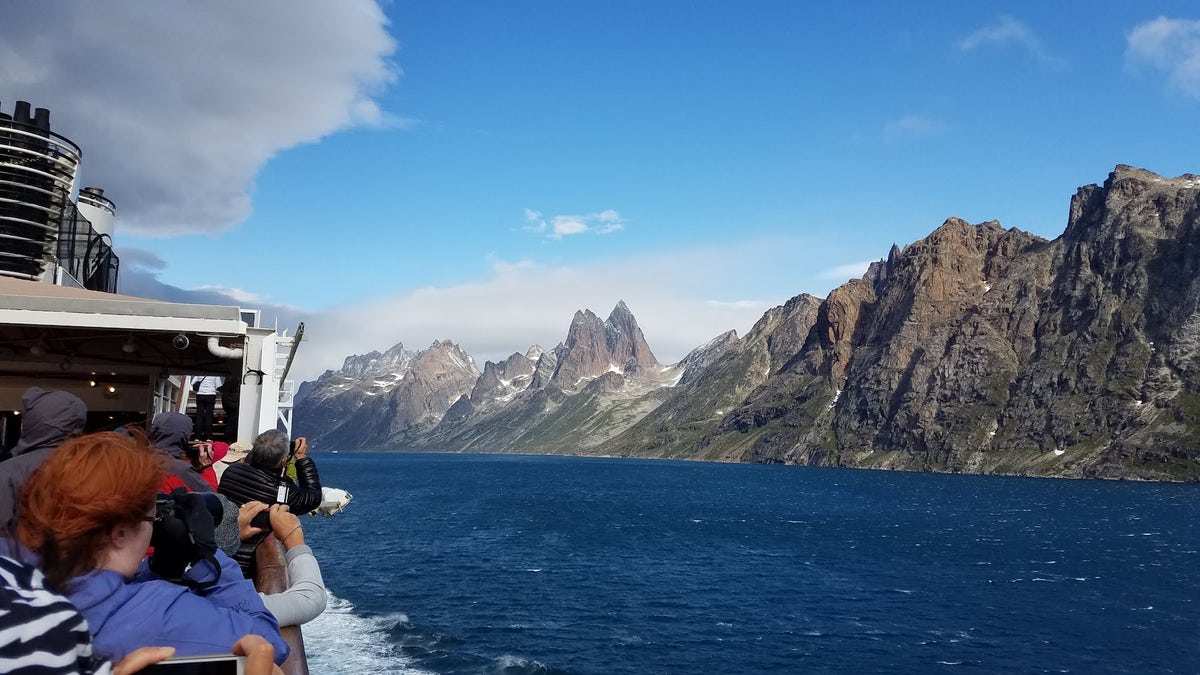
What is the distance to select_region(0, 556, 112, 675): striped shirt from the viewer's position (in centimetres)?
304

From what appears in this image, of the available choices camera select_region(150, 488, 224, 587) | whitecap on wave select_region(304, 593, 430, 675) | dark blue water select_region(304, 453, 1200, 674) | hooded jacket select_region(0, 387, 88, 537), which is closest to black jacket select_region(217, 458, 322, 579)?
hooded jacket select_region(0, 387, 88, 537)

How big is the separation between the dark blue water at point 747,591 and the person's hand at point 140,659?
105 ft

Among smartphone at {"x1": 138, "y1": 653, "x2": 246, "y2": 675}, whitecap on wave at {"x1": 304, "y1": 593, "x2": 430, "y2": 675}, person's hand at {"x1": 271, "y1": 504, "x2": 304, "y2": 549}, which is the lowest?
whitecap on wave at {"x1": 304, "y1": 593, "x2": 430, "y2": 675}

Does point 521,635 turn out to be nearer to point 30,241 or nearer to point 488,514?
Result: point 30,241

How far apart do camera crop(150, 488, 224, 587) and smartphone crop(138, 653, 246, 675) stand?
0.77 meters

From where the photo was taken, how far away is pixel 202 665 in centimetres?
362

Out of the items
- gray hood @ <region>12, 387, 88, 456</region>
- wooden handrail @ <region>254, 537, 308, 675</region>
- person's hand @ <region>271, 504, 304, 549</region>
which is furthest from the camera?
person's hand @ <region>271, 504, 304, 549</region>

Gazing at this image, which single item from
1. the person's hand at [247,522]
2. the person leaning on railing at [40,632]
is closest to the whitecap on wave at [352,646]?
the person's hand at [247,522]

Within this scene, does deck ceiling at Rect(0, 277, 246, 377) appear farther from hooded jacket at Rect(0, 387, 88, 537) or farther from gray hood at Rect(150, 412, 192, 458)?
hooded jacket at Rect(0, 387, 88, 537)

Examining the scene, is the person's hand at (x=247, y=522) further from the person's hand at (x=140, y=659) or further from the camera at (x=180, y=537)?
the person's hand at (x=140, y=659)

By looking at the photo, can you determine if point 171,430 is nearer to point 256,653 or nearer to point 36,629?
point 256,653

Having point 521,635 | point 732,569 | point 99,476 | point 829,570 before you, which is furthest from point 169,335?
point 829,570

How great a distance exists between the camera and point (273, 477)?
808 cm

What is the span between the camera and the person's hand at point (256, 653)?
3.67 metres
